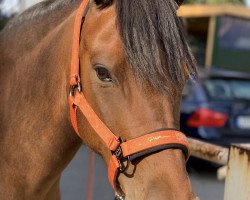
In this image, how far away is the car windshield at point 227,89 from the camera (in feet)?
25.0

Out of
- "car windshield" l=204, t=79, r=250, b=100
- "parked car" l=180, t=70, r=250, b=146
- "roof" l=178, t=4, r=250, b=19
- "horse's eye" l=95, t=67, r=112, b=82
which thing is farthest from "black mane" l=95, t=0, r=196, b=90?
"roof" l=178, t=4, r=250, b=19

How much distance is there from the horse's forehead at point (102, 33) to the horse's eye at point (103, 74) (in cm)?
7

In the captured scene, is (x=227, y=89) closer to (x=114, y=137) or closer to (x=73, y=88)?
(x=73, y=88)

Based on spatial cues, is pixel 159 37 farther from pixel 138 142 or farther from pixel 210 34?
pixel 210 34

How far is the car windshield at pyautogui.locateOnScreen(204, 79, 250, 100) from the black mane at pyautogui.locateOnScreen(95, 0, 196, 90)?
5671 mm

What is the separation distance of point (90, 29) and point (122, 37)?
214mm

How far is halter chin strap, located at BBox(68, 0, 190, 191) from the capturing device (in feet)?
5.89

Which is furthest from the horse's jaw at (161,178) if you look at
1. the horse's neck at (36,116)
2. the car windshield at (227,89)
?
the car windshield at (227,89)

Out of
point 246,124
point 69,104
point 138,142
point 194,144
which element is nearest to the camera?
point 138,142

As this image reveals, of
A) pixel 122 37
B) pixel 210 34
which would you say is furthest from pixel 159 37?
pixel 210 34

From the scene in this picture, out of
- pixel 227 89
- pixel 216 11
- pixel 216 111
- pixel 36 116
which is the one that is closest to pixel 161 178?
pixel 36 116

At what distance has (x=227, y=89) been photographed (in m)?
7.86

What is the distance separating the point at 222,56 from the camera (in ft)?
41.2

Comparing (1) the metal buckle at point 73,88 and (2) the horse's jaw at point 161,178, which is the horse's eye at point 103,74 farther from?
(2) the horse's jaw at point 161,178
